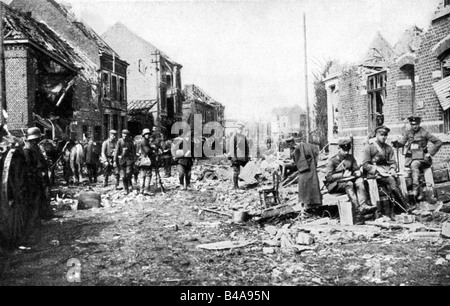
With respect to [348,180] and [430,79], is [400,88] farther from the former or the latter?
[348,180]

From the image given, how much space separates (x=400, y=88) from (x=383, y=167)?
5.54 meters

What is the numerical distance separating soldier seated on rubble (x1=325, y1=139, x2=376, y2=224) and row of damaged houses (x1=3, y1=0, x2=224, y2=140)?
6257mm

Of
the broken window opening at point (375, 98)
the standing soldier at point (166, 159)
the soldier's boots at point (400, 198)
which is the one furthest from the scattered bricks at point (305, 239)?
the standing soldier at point (166, 159)

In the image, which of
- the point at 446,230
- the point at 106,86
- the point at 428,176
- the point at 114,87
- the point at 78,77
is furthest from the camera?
the point at 114,87

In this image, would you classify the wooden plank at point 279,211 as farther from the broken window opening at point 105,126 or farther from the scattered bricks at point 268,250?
the broken window opening at point 105,126

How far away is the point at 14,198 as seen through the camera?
5.53 m

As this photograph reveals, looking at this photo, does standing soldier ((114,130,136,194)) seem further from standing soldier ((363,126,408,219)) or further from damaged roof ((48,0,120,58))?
damaged roof ((48,0,120,58))

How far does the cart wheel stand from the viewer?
5102mm

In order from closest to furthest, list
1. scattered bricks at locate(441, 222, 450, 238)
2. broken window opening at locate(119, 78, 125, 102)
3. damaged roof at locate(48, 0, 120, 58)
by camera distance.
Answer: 1. scattered bricks at locate(441, 222, 450, 238)
2. damaged roof at locate(48, 0, 120, 58)
3. broken window opening at locate(119, 78, 125, 102)

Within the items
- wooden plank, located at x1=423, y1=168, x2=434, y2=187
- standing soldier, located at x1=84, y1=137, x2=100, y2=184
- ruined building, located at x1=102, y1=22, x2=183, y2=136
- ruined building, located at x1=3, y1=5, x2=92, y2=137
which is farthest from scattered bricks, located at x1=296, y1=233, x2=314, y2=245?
ruined building, located at x1=102, y1=22, x2=183, y2=136

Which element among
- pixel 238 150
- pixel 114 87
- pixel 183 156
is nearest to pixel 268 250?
pixel 238 150
